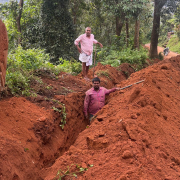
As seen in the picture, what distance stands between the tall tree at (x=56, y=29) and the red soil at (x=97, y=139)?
28.4ft

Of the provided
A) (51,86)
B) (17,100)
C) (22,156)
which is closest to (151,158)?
(22,156)

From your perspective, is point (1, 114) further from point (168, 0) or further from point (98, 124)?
point (168, 0)

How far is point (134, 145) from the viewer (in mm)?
3266

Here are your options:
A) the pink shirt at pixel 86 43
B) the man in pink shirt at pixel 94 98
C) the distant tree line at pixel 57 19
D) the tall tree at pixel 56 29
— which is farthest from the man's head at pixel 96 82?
the tall tree at pixel 56 29

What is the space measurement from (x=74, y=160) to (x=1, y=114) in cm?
162

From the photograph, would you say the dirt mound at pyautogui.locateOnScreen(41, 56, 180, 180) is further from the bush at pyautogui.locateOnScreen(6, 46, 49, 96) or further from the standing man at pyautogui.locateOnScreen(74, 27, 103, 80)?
the standing man at pyautogui.locateOnScreen(74, 27, 103, 80)

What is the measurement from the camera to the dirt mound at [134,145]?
292 cm

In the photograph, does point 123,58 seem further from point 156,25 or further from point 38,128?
point 38,128

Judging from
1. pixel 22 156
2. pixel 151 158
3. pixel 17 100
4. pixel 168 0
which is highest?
pixel 168 0

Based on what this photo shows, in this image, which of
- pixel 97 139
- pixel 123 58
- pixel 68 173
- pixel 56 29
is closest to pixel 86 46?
pixel 123 58

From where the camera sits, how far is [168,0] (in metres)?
14.3

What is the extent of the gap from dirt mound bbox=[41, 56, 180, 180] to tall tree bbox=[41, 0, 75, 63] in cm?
994

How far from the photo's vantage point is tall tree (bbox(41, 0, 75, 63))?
46.4ft

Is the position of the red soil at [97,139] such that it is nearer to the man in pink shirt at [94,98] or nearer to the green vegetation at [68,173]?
the green vegetation at [68,173]
